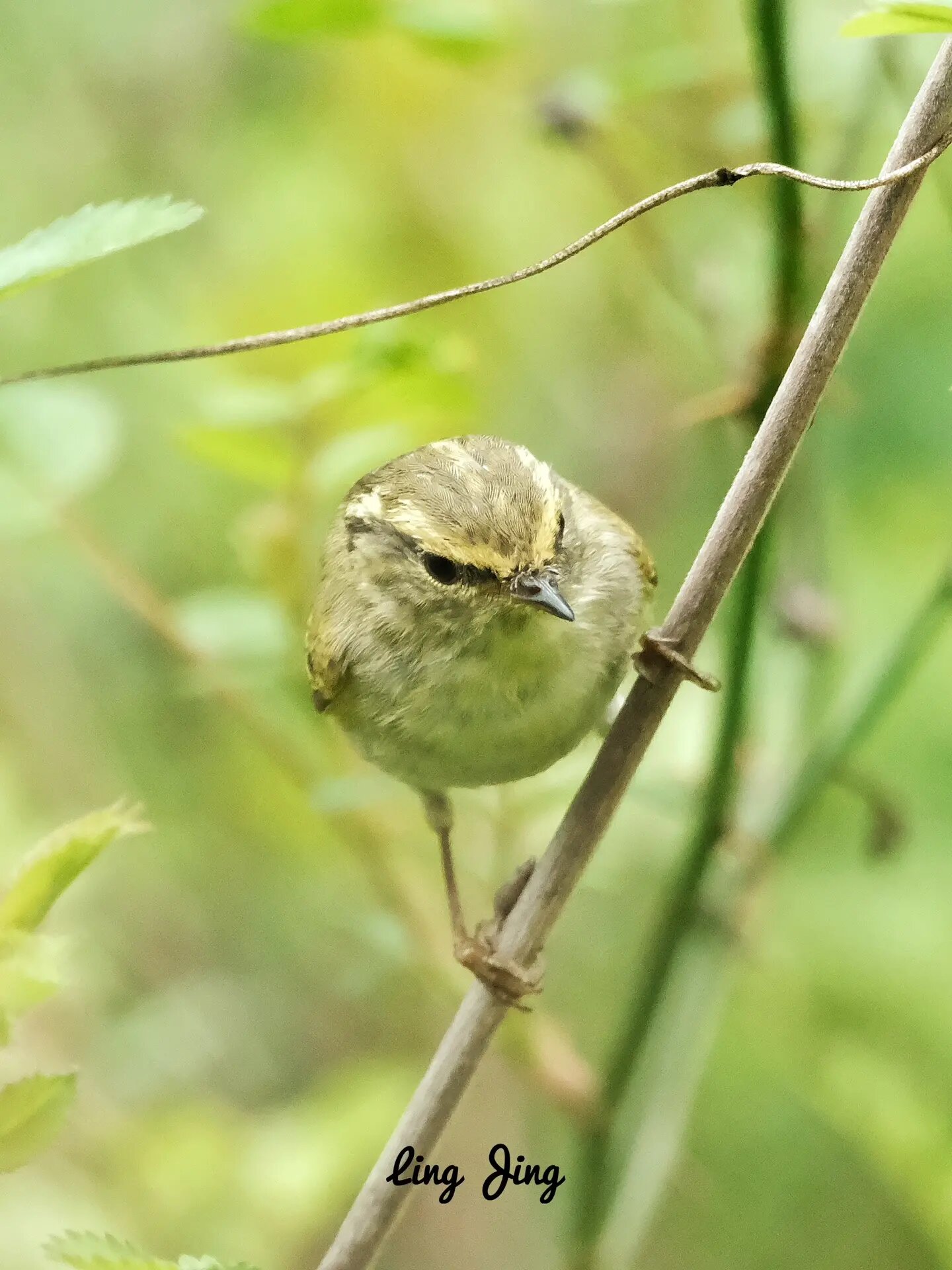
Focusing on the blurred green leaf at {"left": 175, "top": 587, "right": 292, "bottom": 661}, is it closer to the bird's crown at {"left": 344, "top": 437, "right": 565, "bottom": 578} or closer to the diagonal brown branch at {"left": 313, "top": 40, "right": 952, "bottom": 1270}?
the bird's crown at {"left": 344, "top": 437, "right": 565, "bottom": 578}

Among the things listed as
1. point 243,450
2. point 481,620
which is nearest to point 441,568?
point 481,620

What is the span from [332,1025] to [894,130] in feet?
8.15

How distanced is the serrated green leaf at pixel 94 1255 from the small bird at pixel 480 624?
2.29 feet

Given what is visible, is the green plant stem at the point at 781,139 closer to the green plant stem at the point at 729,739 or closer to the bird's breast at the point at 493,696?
the green plant stem at the point at 729,739

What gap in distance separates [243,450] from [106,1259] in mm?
1104

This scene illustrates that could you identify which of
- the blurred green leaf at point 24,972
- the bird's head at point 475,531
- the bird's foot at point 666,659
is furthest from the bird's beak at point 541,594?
the blurred green leaf at point 24,972

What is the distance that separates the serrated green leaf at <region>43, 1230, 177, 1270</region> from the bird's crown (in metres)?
0.92

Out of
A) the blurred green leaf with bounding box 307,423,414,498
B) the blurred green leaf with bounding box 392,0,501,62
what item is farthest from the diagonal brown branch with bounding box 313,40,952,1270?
the blurred green leaf with bounding box 392,0,501,62

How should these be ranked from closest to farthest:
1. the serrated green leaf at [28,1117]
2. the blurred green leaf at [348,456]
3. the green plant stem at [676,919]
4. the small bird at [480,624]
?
the serrated green leaf at [28,1117], the green plant stem at [676,919], the small bird at [480,624], the blurred green leaf at [348,456]

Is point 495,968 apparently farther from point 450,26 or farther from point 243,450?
point 450,26

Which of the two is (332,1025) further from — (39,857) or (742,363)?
(39,857)

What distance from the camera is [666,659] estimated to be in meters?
1.29

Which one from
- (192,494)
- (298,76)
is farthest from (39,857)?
(298,76)

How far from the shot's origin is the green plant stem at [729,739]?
135 centimetres
